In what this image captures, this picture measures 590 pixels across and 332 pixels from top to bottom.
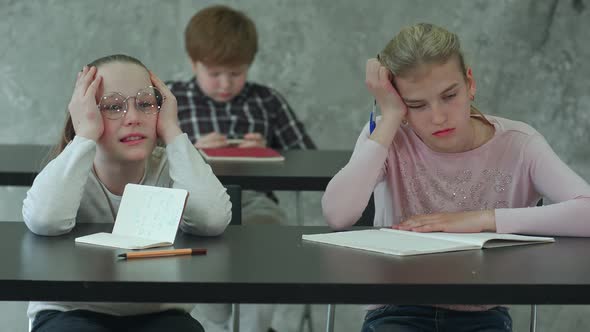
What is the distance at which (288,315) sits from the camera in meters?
4.37

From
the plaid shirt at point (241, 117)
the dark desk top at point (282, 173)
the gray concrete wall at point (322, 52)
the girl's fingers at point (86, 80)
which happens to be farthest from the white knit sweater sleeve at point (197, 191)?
the gray concrete wall at point (322, 52)

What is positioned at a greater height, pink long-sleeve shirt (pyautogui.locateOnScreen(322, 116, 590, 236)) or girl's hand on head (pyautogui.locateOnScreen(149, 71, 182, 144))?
girl's hand on head (pyautogui.locateOnScreen(149, 71, 182, 144))

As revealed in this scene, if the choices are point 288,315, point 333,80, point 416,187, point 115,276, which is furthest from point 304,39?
point 115,276

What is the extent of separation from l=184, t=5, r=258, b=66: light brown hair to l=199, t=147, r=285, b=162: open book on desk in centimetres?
49

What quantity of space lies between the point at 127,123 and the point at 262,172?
36.1 inches

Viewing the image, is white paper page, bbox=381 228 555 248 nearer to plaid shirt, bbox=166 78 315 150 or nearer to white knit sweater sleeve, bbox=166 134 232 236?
white knit sweater sleeve, bbox=166 134 232 236

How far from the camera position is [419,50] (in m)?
2.15

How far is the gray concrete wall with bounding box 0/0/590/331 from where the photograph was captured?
15.6ft

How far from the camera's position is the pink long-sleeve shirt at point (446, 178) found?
2148mm

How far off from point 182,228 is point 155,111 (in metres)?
0.29

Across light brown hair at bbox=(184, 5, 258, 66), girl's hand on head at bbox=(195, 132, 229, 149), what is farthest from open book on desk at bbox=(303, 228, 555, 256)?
light brown hair at bbox=(184, 5, 258, 66)

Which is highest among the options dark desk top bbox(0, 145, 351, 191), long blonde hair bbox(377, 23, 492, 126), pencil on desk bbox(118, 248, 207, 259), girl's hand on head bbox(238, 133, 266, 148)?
long blonde hair bbox(377, 23, 492, 126)

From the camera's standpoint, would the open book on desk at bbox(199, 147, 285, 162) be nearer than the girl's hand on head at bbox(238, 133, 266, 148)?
Yes

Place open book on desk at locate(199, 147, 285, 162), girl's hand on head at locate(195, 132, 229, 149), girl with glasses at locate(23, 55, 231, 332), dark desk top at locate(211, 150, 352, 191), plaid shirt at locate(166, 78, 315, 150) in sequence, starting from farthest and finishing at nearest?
plaid shirt at locate(166, 78, 315, 150), girl's hand on head at locate(195, 132, 229, 149), open book on desk at locate(199, 147, 285, 162), dark desk top at locate(211, 150, 352, 191), girl with glasses at locate(23, 55, 231, 332)
